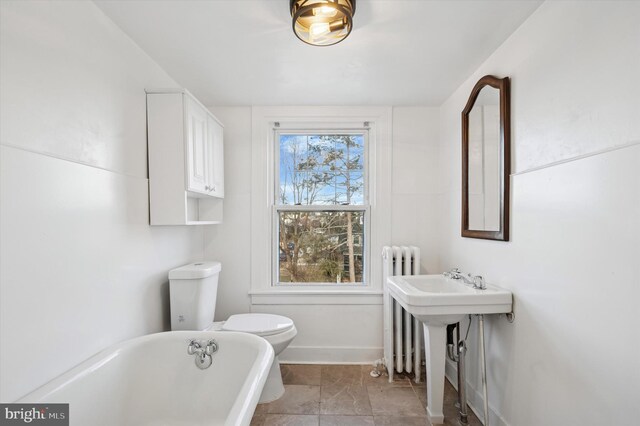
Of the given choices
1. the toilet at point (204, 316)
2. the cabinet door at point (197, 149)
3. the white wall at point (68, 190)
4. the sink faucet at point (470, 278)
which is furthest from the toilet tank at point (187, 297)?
the sink faucet at point (470, 278)

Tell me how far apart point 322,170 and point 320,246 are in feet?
2.19

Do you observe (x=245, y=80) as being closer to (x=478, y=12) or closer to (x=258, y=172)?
(x=258, y=172)

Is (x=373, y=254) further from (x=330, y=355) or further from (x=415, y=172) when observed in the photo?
(x=330, y=355)

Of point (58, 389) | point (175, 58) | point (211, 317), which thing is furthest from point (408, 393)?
point (175, 58)

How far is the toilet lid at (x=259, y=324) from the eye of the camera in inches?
78.5

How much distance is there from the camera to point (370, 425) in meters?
1.81

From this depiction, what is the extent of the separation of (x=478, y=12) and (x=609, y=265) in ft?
3.96

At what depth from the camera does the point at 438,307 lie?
1.66 meters

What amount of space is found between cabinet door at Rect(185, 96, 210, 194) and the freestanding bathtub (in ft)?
2.93

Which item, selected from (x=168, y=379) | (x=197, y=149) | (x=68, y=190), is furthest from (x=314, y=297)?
(x=68, y=190)

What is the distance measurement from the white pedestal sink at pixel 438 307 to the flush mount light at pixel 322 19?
4.50 feet

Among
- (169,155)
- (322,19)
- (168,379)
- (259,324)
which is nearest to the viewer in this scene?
(322,19)

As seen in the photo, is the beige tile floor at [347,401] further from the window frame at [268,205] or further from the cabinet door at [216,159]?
the cabinet door at [216,159]

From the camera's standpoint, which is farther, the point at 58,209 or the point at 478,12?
the point at 478,12
